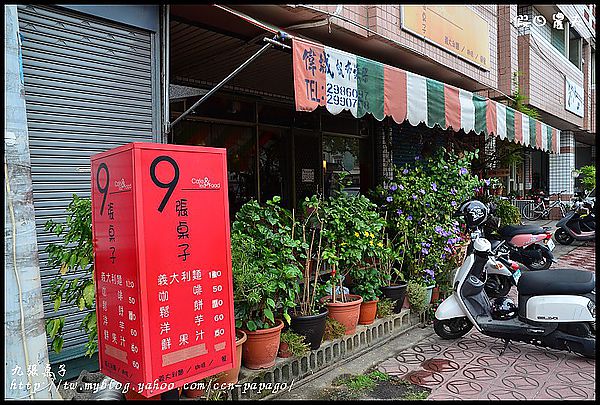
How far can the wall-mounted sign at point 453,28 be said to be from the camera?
7.69 metres

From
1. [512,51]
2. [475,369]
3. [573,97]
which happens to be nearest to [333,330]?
[475,369]

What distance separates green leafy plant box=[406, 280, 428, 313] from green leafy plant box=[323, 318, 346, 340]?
1459 millimetres

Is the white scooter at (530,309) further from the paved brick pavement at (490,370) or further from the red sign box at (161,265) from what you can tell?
the red sign box at (161,265)

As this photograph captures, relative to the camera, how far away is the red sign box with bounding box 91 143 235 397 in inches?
108

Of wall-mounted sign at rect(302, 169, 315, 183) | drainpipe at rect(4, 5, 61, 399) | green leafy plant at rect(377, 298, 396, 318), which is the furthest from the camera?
wall-mounted sign at rect(302, 169, 315, 183)

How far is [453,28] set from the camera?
28.6 ft

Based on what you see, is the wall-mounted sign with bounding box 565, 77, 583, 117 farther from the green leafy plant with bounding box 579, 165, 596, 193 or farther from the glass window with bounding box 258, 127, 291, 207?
the glass window with bounding box 258, 127, 291, 207

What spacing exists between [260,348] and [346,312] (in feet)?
4.06

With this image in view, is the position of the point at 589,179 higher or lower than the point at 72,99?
lower

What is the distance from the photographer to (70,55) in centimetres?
396

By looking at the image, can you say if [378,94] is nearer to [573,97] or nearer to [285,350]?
[285,350]

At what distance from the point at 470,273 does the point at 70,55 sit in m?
4.39

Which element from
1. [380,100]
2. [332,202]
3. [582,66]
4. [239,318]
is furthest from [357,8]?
[582,66]

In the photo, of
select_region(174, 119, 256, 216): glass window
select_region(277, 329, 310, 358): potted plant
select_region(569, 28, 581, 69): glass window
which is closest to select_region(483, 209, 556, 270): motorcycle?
select_region(277, 329, 310, 358): potted plant
